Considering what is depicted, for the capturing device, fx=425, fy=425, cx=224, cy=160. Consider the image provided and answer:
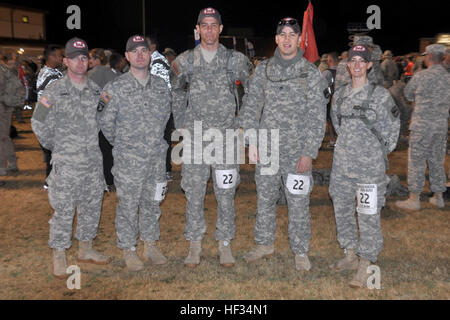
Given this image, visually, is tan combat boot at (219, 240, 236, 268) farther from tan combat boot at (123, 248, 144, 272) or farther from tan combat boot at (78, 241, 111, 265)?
tan combat boot at (78, 241, 111, 265)

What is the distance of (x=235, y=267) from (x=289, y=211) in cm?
87

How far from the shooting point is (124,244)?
177 inches

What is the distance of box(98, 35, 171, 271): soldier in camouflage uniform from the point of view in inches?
167

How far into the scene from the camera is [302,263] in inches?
180

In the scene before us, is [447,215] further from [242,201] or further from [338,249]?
[242,201]

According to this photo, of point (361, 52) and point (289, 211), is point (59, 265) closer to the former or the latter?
point (289, 211)

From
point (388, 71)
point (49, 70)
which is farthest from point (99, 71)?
point (388, 71)

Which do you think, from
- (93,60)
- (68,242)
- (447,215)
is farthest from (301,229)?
(93,60)

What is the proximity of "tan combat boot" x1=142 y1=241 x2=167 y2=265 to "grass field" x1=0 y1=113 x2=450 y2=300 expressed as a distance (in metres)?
0.09

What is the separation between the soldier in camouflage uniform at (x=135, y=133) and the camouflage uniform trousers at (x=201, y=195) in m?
0.30

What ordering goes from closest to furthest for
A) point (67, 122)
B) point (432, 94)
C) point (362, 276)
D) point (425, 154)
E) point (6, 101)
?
1. point (362, 276)
2. point (67, 122)
3. point (432, 94)
4. point (425, 154)
5. point (6, 101)

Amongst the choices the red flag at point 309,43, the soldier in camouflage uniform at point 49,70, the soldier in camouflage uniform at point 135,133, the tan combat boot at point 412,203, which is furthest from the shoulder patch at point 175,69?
the tan combat boot at point 412,203

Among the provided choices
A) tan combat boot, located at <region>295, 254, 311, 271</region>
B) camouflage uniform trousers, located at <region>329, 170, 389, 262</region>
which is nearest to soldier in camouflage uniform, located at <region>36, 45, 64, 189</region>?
tan combat boot, located at <region>295, 254, 311, 271</region>
